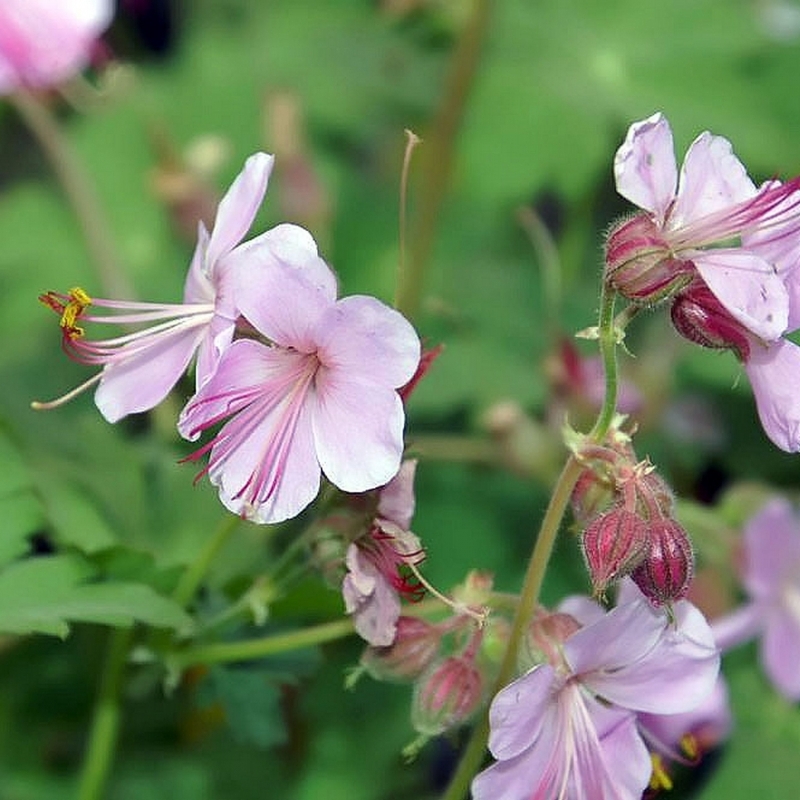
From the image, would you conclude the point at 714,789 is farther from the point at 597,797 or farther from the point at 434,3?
the point at 434,3

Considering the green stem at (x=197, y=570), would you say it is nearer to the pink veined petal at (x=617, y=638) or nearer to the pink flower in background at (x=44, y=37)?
the pink veined petal at (x=617, y=638)

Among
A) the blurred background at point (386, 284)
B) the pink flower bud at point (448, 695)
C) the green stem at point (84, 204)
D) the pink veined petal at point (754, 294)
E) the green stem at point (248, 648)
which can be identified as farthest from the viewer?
the green stem at point (84, 204)

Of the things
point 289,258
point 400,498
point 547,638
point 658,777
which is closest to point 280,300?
point 289,258

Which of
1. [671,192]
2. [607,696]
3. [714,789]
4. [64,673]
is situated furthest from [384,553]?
[64,673]

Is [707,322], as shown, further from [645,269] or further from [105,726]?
[105,726]

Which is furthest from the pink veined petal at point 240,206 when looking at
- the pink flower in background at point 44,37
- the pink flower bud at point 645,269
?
the pink flower in background at point 44,37
